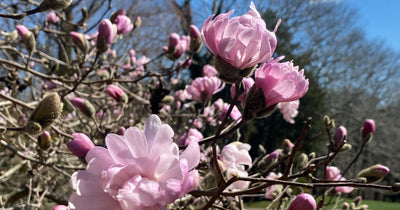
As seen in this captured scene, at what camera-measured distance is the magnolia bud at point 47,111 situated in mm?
586

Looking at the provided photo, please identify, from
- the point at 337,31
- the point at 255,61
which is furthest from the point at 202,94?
the point at 255,61

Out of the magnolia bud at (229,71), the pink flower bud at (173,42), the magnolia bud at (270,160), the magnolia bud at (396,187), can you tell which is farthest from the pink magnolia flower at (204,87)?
the magnolia bud at (396,187)

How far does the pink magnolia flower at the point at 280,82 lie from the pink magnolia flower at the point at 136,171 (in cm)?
17

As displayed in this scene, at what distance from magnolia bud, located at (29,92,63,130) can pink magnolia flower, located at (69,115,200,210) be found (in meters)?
0.20

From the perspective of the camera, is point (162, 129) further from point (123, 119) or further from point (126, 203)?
point (123, 119)

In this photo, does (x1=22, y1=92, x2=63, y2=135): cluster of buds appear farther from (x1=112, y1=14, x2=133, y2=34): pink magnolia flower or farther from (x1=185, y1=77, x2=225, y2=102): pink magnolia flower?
(x1=112, y1=14, x2=133, y2=34): pink magnolia flower

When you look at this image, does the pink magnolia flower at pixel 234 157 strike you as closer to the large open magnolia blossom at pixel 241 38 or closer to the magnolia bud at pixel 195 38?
the large open magnolia blossom at pixel 241 38

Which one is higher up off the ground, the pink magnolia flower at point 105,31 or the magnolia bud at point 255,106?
the magnolia bud at point 255,106

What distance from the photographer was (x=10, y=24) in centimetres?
180

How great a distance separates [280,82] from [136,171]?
25 cm

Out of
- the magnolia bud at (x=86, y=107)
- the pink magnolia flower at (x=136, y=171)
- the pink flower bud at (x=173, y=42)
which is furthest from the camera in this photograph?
the pink flower bud at (x=173, y=42)

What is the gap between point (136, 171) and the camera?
42cm

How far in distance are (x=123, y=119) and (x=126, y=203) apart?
170 centimetres

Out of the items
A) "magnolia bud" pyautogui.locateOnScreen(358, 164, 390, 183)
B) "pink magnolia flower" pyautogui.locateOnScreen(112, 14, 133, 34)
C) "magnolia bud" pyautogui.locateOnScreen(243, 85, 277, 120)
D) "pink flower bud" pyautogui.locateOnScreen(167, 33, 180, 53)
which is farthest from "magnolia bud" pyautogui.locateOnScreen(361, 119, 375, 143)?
"pink magnolia flower" pyautogui.locateOnScreen(112, 14, 133, 34)
